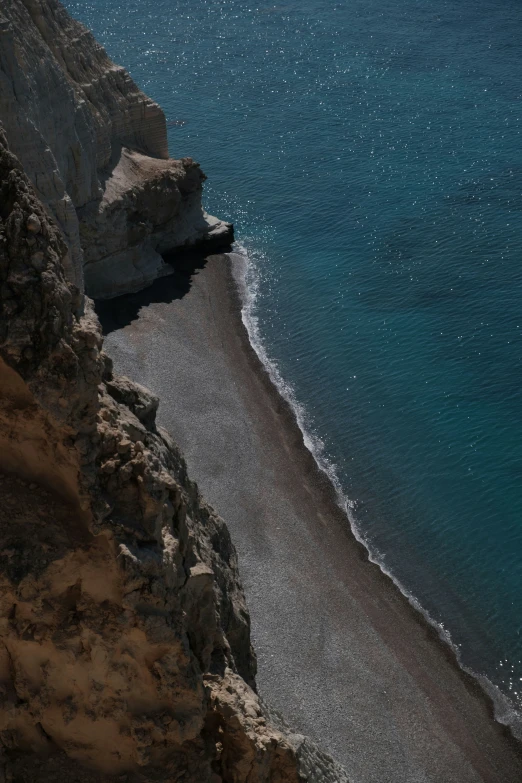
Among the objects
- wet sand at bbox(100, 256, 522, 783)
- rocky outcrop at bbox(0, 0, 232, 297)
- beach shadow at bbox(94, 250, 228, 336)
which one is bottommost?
wet sand at bbox(100, 256, 522, 783)

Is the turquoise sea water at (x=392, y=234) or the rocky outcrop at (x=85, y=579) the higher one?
the rocky outcrop at (x=85, y=579)

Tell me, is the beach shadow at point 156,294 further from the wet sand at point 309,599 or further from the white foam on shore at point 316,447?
the white foam on shore at point 316,447

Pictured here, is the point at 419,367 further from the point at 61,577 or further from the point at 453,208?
the point at 61,577

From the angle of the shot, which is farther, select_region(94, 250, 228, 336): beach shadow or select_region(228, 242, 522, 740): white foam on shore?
select_region(94, 250, 228, 336): beach shadow

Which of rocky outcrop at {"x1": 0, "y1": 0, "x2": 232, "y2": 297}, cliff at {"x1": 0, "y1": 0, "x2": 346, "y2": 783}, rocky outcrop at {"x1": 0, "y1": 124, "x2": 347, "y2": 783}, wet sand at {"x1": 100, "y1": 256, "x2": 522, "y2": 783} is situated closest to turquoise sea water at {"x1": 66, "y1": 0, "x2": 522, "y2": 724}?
wet sand at {"x1": 100, "y1": 256, "x2": 522, "y2": 783}

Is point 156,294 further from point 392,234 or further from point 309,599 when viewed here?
point 309,599

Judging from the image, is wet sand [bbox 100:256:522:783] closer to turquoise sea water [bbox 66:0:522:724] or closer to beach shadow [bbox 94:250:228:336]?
beach shadow [bbox 94:250:228:336]

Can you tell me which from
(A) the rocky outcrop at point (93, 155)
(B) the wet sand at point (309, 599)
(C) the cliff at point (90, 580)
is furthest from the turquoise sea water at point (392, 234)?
(C) the cliff at point (90, 580)
